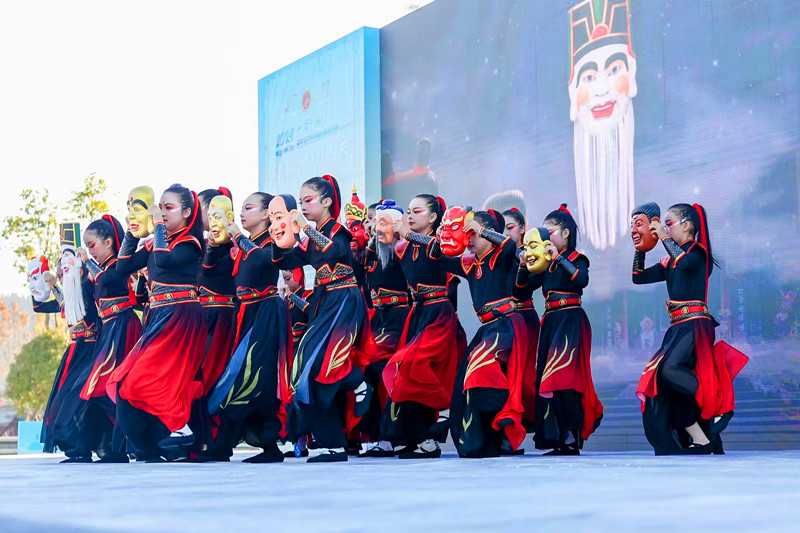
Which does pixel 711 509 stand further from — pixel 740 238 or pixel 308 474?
pixel 740 238

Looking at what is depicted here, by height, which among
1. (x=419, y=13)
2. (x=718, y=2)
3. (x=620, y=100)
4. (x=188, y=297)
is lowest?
(x=188, y=297)

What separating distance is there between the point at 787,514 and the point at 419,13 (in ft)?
29.0

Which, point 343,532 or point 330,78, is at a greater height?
point 330,78

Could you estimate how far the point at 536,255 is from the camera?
6297 mm

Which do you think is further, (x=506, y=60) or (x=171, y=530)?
(x=506, y=60)

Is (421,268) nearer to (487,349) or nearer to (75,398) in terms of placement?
(487,349)

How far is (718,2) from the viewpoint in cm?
748

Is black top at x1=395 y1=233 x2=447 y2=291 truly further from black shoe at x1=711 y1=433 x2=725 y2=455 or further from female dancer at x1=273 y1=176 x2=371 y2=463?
black shoe at x1=711 y1=433 x2=725 y2=455

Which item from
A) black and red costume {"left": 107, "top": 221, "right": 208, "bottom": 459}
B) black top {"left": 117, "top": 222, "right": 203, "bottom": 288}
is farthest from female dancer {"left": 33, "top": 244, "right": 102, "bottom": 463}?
black top {"left": 117, "top": 222, "right": 203, "bottom": 288}

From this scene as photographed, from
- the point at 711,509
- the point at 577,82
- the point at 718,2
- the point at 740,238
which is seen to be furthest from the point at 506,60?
the point at 711,509

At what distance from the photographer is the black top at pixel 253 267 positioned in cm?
596

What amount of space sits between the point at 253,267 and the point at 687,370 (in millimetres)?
2516

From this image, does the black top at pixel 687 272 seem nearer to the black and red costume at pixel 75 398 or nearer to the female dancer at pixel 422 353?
the female dancer at pixel 422 353

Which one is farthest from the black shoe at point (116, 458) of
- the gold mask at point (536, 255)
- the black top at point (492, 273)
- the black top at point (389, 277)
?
the gold mask at point (536, 255)
